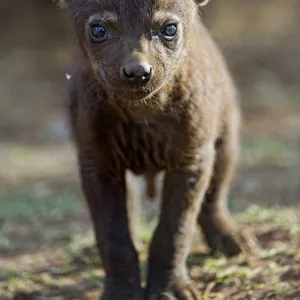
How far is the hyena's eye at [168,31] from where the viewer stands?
466 cm

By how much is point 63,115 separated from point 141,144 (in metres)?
7.43

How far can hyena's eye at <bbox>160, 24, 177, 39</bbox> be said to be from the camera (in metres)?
4.66

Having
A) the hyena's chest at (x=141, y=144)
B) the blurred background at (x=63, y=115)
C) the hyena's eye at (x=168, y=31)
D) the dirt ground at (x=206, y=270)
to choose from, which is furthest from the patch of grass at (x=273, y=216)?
the hyena's eye at (x=168, y=31)

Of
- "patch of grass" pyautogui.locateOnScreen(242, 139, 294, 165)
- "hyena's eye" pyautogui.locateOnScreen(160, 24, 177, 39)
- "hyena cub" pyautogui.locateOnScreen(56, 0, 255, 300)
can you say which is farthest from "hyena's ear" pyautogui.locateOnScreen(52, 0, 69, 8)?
"patch of grass" pyautogui.locateOnScreen(242, 139, 294, 165)

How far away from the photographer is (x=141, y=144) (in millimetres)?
5070

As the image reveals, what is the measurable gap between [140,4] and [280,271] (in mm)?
2069

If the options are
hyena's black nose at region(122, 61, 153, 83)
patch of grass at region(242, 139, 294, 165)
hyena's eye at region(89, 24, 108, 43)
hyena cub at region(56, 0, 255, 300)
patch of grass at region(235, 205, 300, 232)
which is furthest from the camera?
patch of grass at region(242, 139, 294, 165)

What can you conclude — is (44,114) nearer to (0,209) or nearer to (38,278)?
(0,209)

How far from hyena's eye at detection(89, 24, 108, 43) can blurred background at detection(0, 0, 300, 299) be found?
87 cm

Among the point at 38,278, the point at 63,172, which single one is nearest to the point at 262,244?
the point at 38,278

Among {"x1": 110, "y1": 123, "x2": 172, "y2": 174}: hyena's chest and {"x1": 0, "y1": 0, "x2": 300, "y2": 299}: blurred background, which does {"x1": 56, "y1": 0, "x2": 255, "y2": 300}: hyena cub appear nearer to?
{"x1": 110, "y1": 123, "x2": 172, "y2": 174}: hyena's chest

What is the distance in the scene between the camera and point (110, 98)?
4.91 meters

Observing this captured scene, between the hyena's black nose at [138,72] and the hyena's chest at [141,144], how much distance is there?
647mm

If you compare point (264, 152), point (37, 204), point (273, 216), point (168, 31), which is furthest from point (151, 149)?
point (264, 152)
